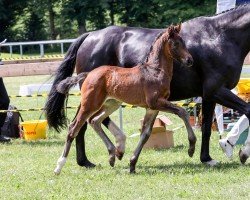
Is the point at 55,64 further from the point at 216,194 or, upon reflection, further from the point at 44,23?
the point at 44,23

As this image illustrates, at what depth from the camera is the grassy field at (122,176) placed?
7363 mm

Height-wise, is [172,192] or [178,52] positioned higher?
[178,52]

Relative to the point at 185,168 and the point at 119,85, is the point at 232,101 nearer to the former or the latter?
the point at 185,168

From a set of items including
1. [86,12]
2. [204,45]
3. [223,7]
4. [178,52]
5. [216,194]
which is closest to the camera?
[216,194]

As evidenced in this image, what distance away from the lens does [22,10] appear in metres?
51.5

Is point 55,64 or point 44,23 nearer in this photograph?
point 55,64

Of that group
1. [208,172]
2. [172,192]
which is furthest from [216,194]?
[208,172]

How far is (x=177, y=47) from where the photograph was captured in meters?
8.54

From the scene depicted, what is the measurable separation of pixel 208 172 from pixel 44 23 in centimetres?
4277

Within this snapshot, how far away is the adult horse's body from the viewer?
29.6 ft

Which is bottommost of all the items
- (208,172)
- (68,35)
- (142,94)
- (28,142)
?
(68,35)

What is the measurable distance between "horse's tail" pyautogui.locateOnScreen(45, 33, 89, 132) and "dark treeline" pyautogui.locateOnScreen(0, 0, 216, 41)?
36.0 m

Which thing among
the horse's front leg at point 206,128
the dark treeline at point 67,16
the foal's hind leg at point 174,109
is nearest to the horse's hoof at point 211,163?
the horse's front leg at point 206,128

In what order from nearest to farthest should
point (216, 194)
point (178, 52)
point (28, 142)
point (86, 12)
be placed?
1. point (216, 194)
2. point (178, 52)
3. point (28, 142)
4. point (86, 12)
